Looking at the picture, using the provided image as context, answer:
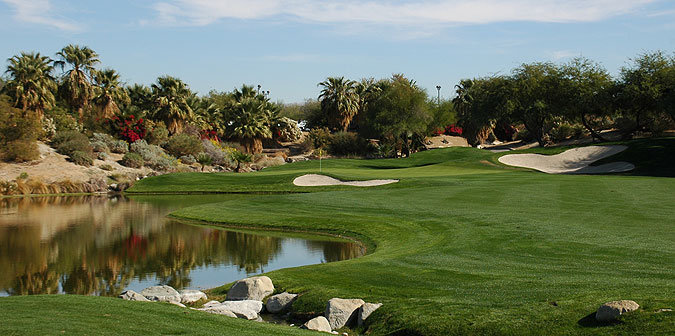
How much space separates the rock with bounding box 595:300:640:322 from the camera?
27.9ft

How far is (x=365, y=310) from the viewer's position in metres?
10.8

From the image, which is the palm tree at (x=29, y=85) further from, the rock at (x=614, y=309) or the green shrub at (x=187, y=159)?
the rock at (x=614, y=309)

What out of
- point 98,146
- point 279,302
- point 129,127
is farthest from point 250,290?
point 129,127

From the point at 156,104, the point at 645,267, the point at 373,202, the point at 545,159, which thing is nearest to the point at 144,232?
the point at 373,202

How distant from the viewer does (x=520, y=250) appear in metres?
14.7

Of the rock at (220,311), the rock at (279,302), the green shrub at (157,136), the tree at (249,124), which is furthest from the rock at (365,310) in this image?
the tree at (249,124)

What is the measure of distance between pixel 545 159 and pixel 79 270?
3816 centimetres

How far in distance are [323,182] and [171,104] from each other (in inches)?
1087

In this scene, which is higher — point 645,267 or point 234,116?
point 234,116

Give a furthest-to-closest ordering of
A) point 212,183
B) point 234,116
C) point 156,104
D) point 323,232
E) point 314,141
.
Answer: point 314,141, point 234,116, point 156,104, point 212,183, point 323,232

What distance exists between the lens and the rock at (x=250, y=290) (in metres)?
12.8

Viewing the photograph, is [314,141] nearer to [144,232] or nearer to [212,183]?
[212,183]

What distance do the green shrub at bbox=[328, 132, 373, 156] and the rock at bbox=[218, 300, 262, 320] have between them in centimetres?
6330

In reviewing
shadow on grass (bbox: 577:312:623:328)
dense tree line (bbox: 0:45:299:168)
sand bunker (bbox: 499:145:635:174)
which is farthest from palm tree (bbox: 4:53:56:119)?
shadow on grass (bbox: 577:312:623:328)
